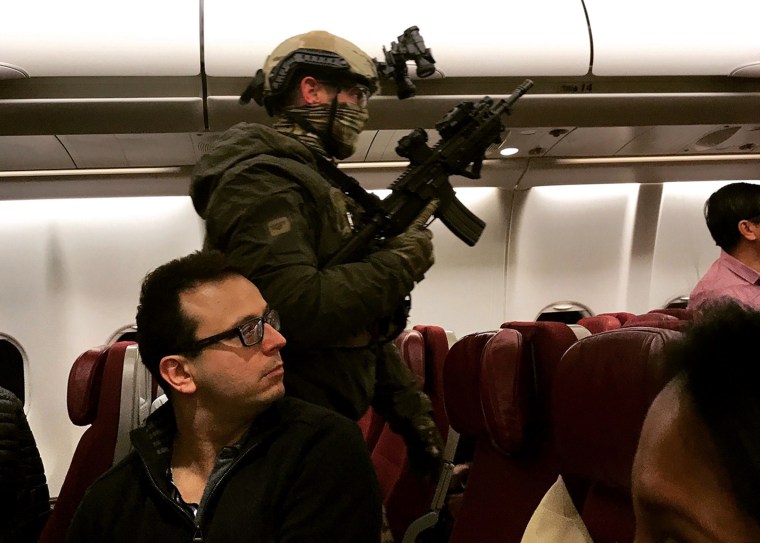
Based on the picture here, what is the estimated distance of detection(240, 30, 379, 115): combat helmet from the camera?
157 cm

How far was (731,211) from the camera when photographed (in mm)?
2375

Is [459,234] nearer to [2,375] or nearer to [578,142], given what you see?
[578,142]

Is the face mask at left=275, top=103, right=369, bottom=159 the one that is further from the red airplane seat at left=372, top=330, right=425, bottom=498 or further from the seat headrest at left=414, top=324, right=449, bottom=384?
the seat headrest at left=414, top=324, right=449, bottom=384

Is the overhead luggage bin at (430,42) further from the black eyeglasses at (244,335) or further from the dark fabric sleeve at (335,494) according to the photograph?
the dark fabric sleeve at (335,494)

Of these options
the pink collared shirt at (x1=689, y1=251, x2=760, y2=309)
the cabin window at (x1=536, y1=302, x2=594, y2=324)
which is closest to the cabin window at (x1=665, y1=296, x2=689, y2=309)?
the cabin window at (x1=536, y1=302, x2=594, y2=324)

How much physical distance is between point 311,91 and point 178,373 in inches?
28.4

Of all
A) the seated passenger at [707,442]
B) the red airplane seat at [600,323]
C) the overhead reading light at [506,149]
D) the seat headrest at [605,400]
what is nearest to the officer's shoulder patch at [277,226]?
the seat headrest at [605,400]

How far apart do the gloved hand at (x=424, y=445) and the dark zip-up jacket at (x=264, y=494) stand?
21.0 inches

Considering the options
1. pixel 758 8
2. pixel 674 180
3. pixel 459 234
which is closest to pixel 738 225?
pixel 459 234

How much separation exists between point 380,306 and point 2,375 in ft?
13.6

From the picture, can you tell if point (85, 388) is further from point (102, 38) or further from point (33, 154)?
point (33, 154)

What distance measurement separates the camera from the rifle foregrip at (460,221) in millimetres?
1773

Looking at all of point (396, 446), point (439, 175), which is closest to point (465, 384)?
point (439, 175)

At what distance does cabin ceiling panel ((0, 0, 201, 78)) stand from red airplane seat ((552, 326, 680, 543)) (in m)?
2.42
